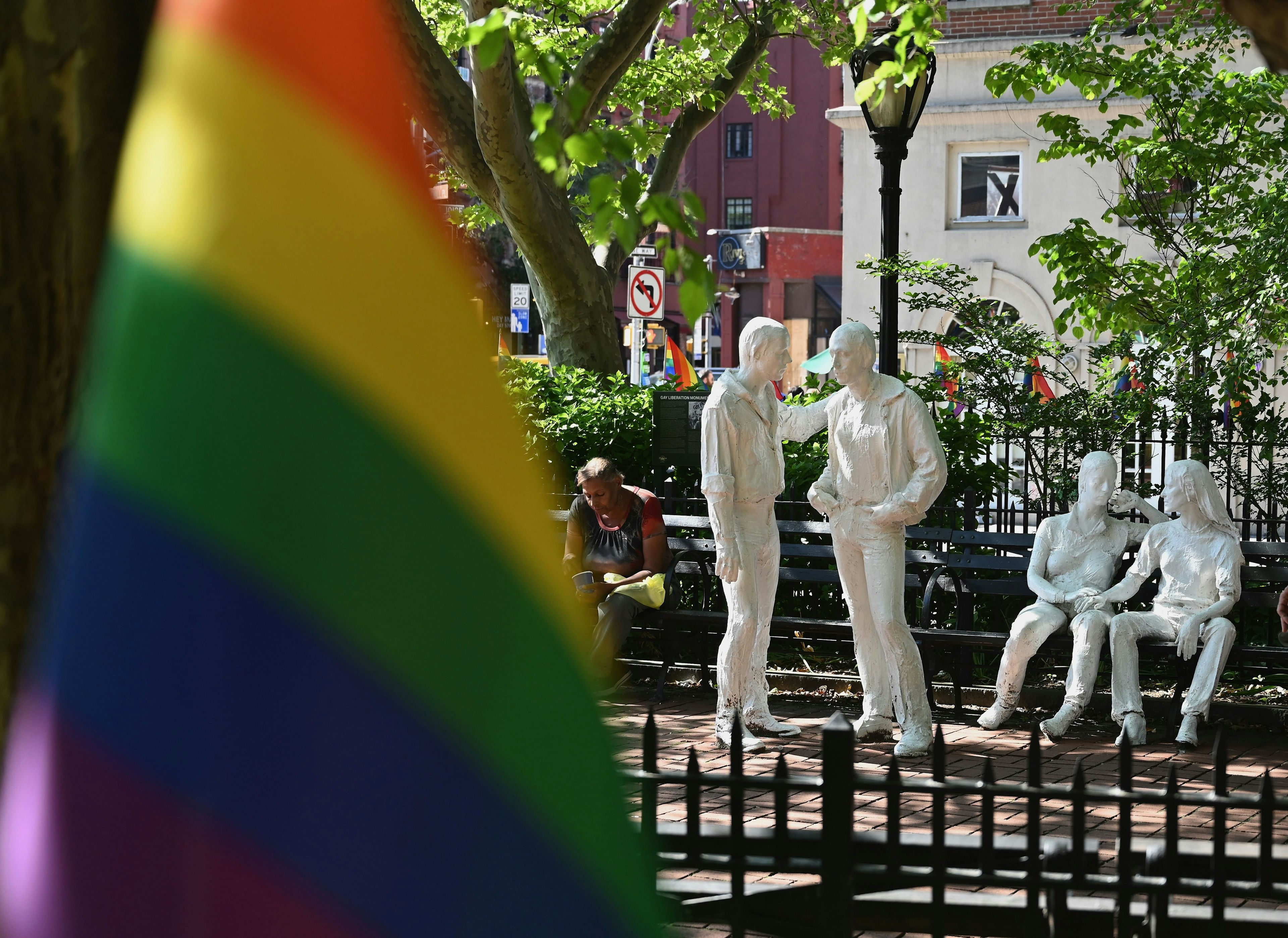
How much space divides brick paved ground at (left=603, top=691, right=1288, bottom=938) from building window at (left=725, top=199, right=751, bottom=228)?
54468 millimetres

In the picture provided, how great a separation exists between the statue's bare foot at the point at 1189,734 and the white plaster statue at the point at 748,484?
2255mm

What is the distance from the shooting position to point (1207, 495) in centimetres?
841

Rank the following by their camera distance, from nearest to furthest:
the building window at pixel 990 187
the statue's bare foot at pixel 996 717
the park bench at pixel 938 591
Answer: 1. the statue's bare foot at pixel 996 717
2. the park bench at pixel 938 591
3. the building window at pixel 990 187

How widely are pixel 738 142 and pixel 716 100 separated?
47.6 metres

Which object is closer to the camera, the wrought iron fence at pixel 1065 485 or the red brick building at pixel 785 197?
the wrought iron fence at pixel 1065 485

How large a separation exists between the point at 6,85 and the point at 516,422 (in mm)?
1120

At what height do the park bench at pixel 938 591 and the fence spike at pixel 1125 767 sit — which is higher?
the fence spike at pixel 1125 767

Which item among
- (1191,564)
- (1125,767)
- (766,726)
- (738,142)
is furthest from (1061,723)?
(738,142)

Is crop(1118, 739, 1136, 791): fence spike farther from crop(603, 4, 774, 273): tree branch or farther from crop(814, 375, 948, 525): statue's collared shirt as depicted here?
crop(603, 4, 774, 273): tree branch

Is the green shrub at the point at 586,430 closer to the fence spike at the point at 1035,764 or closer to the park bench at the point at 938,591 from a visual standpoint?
the park bench at the point at 938,591

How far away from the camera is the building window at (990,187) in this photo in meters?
26.7

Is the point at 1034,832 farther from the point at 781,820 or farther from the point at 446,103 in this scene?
the point at 446,103

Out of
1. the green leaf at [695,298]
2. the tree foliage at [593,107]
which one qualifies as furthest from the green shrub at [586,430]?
the green leaf at [695,298]

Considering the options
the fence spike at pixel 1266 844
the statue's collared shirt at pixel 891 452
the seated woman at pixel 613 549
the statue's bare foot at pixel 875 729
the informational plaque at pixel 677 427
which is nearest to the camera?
the fence spike at pixel 1266 844
